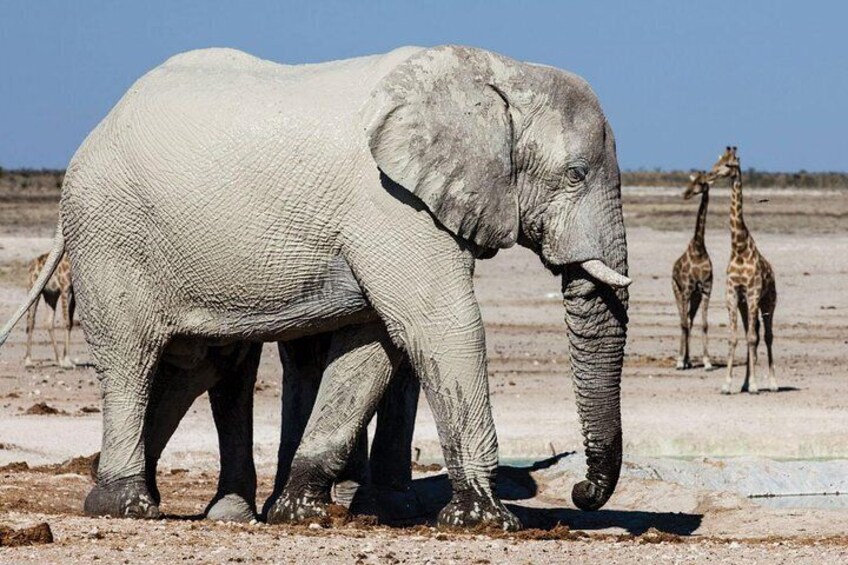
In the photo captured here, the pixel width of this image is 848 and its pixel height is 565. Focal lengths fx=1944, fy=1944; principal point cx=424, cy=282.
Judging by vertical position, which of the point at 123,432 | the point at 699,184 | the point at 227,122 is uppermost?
the point at 699,184

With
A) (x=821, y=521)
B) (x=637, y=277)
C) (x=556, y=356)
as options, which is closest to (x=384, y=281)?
(x=821, y=521)

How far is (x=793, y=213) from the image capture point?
51.2 m

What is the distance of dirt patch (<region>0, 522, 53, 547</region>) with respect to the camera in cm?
871

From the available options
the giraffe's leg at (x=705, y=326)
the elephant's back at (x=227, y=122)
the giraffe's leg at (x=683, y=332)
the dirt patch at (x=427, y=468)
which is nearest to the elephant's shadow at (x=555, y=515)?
the dirt patch at (x=427, y=468)

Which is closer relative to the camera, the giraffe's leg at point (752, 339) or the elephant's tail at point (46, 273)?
the elephant's tail at point (46, 273)

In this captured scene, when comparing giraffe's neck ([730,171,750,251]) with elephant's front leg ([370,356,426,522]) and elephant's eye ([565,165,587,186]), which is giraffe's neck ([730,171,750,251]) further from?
elephant's eye ([565,165,587,186])

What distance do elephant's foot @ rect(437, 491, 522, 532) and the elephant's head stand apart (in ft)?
1.63

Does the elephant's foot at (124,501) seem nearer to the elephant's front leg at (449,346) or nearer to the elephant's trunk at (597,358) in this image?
the elephant's front leg at (449,346)

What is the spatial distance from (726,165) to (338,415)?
1267 cm

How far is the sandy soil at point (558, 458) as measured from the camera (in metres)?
8.88

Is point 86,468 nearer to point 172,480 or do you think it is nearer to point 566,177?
point 172,480

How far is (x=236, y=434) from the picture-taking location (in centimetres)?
1082

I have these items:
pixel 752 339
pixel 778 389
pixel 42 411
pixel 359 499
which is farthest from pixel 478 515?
pixel 752 339

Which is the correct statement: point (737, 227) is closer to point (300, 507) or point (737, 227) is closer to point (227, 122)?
point (300, 507)
